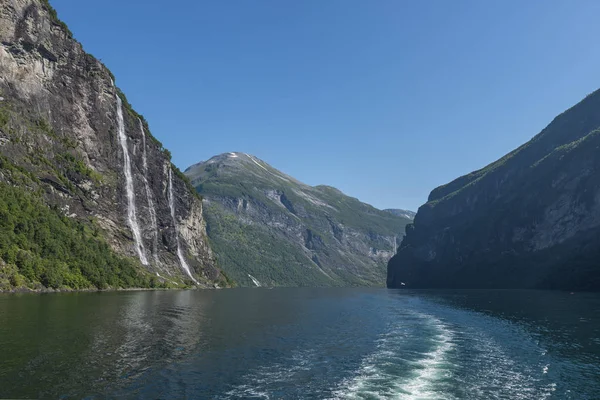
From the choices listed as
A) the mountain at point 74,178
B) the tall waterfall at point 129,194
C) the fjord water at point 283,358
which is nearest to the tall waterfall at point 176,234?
the mountain at point 74,178

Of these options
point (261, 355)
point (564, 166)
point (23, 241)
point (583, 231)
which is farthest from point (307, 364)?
point (564, 166)

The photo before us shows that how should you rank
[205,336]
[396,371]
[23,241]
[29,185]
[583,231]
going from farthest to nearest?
[583,231] < [29,185] < [23,241] < [205,336] < [396,371]

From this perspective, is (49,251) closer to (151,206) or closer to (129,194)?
(129,194)

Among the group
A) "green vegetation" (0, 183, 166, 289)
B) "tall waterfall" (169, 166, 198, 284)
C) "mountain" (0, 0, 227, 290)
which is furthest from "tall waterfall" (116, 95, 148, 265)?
"tall waterfall" (169, 166, 198, 284)

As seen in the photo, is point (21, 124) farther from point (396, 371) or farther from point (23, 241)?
point (396, 371)

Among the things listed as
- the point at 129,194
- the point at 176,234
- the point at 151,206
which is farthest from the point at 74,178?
the point at 176,234

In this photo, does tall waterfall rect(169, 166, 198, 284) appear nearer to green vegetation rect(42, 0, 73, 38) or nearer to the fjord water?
green vegetation rect(42, 0, 73, 38)
